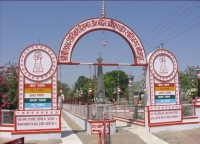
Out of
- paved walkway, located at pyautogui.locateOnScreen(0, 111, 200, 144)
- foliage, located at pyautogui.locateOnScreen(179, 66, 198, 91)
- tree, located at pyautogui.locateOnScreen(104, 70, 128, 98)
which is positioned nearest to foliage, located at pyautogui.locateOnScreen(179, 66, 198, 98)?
foliage, located at pyautogui.locateOnScreen(179, 66, 198, 91)

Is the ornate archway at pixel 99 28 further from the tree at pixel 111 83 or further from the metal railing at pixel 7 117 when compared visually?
the tree at pixel 111 83

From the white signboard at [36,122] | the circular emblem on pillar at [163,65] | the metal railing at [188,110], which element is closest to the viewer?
the white signboard at [36,122]

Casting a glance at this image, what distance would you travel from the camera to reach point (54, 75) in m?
12.0

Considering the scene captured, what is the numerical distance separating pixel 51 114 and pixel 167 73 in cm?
644

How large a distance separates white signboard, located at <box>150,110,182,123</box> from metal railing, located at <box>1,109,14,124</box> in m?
6.71

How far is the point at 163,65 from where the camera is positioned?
1377cm

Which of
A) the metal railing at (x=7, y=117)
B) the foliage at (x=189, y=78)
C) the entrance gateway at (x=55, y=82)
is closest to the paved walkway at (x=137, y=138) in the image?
the entrance gateway at (x=55, y=82)

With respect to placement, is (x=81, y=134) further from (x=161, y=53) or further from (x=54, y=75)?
(x=161, y=53)

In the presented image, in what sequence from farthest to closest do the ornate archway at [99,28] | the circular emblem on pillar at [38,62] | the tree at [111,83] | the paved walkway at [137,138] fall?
the tree at [111,83]
the ornate archway at [99,28]
the circular emblem on pillar at [38,62]
the paved walkway at [137,138]

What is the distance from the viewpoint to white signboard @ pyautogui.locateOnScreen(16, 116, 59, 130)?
11.4m

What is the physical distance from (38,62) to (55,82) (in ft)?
3.99

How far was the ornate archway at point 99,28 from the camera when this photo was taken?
1252 cm

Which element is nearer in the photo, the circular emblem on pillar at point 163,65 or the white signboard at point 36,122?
the white signboard at point 36,122

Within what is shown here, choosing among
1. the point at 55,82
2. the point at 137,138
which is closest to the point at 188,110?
the point at 137,138
